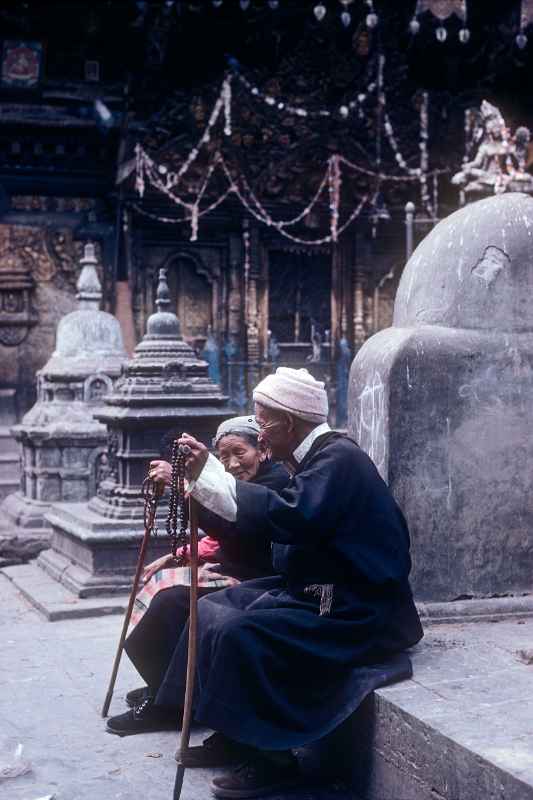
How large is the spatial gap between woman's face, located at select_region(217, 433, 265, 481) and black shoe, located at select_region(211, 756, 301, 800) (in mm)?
1285

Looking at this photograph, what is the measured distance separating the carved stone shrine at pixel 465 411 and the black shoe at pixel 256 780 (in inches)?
50.0

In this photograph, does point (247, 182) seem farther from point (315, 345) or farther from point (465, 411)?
point (465, 411)

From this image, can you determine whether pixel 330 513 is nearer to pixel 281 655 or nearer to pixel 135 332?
pixel 281 655

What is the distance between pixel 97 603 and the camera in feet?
21.8

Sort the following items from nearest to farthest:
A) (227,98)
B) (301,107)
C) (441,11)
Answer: (227,98) → (441,11) → (301,107)

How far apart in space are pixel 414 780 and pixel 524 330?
2.24 metres

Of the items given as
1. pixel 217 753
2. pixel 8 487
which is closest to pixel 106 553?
pixel 217 753

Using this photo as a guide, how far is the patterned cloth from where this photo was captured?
425cm

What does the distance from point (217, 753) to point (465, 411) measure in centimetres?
189

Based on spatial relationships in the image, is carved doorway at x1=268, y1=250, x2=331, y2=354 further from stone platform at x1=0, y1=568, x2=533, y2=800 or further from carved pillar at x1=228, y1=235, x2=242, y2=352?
stone platform at x1=0, y1=568, x2=533, y2=800

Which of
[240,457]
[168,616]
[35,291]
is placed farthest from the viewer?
[35,291]

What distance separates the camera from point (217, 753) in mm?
3826

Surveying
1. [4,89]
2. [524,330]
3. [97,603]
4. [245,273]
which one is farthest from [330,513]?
[245,273]

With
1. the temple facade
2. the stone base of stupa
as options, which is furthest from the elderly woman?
the temple facade
